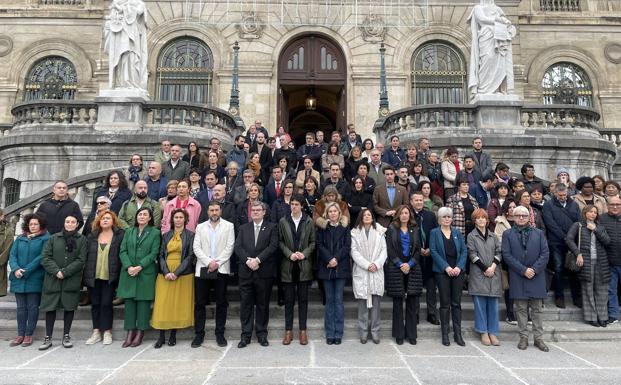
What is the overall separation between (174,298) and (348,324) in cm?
248

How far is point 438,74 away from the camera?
19.0 meters

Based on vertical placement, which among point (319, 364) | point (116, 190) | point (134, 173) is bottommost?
point (319, 364)

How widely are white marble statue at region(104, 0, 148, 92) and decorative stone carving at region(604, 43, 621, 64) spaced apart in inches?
851

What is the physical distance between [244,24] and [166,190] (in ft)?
42.1

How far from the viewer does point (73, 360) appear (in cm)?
520

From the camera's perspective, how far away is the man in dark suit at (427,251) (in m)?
6.22

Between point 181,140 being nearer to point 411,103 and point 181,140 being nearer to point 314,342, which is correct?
point 314,342

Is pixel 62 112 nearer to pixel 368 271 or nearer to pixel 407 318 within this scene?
pixel 368 271

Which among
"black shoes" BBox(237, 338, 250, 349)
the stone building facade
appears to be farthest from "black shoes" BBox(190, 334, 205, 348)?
the stone building facade

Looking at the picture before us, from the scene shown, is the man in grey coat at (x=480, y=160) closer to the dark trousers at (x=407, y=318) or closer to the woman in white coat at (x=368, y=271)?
the woman in white coat at (x=368, y=271)

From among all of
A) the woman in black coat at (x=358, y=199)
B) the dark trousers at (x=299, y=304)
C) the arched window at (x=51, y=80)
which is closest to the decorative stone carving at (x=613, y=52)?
the woman in black coat at (x=358, y=199)

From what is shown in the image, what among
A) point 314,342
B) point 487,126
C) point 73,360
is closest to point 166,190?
point 73,360

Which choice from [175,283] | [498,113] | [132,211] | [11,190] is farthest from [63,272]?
[498,113]

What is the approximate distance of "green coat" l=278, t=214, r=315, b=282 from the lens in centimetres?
588
